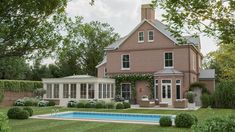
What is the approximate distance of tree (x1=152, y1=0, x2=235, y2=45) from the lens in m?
5.40

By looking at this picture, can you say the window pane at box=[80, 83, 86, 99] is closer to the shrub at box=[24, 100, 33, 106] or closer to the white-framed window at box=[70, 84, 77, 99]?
the white-framed window at box=[70, 84, 77, 99]

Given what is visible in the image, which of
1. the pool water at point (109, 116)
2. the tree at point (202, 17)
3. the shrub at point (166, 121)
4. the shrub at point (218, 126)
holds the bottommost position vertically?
the pool water at point (109, 116)

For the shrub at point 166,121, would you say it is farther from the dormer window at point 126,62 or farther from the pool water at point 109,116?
the dormer window at point 126,62

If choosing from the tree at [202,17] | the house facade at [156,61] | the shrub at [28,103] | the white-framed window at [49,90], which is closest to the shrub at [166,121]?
the tree at [202,17]

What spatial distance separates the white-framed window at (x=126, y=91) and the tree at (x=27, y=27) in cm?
2657

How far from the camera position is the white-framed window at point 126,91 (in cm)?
3394

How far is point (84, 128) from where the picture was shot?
46.6ft

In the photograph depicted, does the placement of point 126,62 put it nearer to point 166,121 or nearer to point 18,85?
point 18,85

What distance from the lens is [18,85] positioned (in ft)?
111

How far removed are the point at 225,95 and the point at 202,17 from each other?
2429 cm

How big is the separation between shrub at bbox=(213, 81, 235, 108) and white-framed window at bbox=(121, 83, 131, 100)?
9494 mm

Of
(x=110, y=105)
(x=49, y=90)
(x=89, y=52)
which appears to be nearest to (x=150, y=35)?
(x=110, y=105)

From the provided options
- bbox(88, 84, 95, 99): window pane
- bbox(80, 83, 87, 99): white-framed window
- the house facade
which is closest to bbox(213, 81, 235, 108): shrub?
the house facade

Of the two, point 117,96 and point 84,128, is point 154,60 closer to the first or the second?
point 117,96
